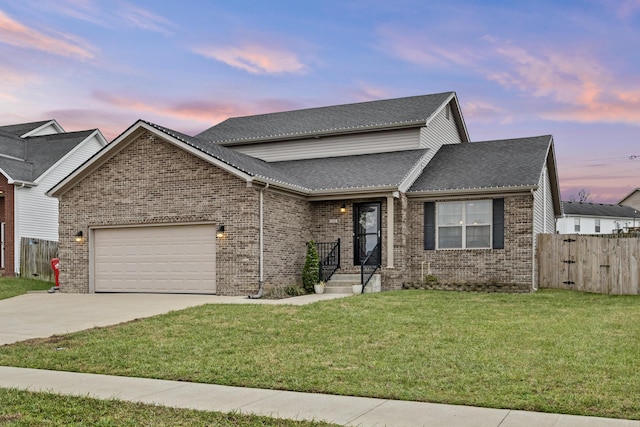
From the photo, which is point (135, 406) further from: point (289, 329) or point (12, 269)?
point (12, 269)

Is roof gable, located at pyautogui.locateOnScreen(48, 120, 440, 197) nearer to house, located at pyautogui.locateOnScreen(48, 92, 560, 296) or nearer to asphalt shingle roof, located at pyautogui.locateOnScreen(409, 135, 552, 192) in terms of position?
house, located at pyautogui.locateOnScreen(48, 92, 560, 296)

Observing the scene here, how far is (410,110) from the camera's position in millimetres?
23281

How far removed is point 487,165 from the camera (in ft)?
68.3

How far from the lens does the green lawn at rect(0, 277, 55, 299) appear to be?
20.3m

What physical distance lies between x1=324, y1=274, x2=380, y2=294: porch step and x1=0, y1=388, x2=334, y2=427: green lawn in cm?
1259

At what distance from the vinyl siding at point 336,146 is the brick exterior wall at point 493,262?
370 cm

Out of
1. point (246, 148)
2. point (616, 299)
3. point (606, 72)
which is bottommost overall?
point (616, 299)

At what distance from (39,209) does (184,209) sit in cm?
1231

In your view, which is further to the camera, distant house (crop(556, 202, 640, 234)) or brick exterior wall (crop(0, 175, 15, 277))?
distant house (crop(556, 202, 640, 234))

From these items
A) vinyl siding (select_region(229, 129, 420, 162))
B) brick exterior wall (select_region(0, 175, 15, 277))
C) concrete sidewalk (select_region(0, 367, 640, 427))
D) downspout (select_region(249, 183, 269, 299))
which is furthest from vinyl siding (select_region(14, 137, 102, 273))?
concrete sidewalk (select_region(0, 367, 640, 427))

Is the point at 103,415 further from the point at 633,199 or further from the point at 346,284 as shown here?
the point at 633,199

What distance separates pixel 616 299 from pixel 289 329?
10.5 m

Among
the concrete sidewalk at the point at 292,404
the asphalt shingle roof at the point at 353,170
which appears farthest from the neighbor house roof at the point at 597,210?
the concrete sidewalk at the point at 292,404

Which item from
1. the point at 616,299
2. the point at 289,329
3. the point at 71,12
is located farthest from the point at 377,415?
the point at 71,12
